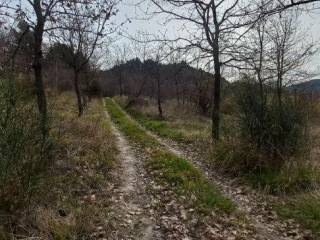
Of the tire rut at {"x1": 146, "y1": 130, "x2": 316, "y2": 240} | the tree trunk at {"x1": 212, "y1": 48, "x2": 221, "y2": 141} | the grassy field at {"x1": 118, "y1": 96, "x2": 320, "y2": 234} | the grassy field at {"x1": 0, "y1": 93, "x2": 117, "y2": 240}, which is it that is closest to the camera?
the grassy field at {"x1": 0, "y1": 93, "x2": 117, "y2": 240}

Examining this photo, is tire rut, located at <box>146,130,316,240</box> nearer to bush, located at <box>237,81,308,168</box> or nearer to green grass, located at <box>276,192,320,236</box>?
green grass, located at <box>276,192,320,236</box>

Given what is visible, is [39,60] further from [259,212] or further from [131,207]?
[259,212]

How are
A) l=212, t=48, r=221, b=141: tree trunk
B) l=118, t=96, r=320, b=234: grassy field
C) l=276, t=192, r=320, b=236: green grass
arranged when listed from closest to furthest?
l=276, t=192, r=320, b=236: green grass, l=118, t=96, r=320, b=234: grassy field, l=212, t=48, r=221, b=141: tree trunk

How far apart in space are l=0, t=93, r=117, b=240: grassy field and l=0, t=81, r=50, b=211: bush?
0.21 m

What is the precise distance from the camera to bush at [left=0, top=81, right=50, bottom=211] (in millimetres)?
4547

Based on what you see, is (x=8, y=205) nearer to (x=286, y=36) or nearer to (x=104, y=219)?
(x=104, y=219)

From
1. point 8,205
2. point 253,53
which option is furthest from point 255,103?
point 8,205

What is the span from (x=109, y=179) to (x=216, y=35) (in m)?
Answer: 6.17

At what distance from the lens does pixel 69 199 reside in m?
5.78

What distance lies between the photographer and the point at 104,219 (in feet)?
16.9

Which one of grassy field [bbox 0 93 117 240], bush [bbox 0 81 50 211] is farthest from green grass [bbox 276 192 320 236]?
bush [bbox 0 81 50 211]

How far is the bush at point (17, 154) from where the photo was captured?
4.55 m

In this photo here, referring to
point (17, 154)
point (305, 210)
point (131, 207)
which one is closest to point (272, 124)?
point (305, 210)

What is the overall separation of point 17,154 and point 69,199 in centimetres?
144
